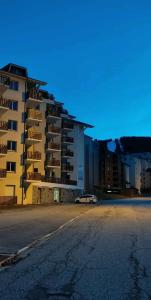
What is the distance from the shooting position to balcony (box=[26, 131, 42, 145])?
177 ft

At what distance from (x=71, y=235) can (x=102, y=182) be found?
12246cm

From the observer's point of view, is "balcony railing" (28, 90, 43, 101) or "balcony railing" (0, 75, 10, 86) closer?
"balcony railing" (0, 75, 10, 86)

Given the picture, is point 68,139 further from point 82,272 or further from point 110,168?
point 110,168

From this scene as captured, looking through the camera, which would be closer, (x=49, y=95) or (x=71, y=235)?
(x=71, y=235)

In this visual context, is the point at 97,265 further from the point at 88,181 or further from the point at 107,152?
the point at 107,152

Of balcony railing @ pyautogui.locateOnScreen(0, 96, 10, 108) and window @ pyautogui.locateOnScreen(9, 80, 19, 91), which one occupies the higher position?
window @ pyautogui.locateOnScreen(9, 80, 19, 91)

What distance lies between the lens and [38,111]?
194ft

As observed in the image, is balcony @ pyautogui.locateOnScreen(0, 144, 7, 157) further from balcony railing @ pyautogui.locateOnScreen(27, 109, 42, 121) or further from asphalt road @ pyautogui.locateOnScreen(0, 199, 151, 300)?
asphalt road @ pyautogui.locateOnScreen(0, 199, 151, 300)

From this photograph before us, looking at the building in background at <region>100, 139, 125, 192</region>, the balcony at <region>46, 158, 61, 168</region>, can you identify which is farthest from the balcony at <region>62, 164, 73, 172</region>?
the building in background at <region>100, 139, 125, 192</region>

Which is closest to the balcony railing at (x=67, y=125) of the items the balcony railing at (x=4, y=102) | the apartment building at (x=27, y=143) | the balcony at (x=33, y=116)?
the apartment building at (x=27, y=143)

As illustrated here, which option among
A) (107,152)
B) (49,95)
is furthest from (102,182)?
(49,95)

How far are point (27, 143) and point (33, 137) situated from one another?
4.73 feet

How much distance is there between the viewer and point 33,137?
54.6 meters

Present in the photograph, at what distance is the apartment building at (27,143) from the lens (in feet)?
168
